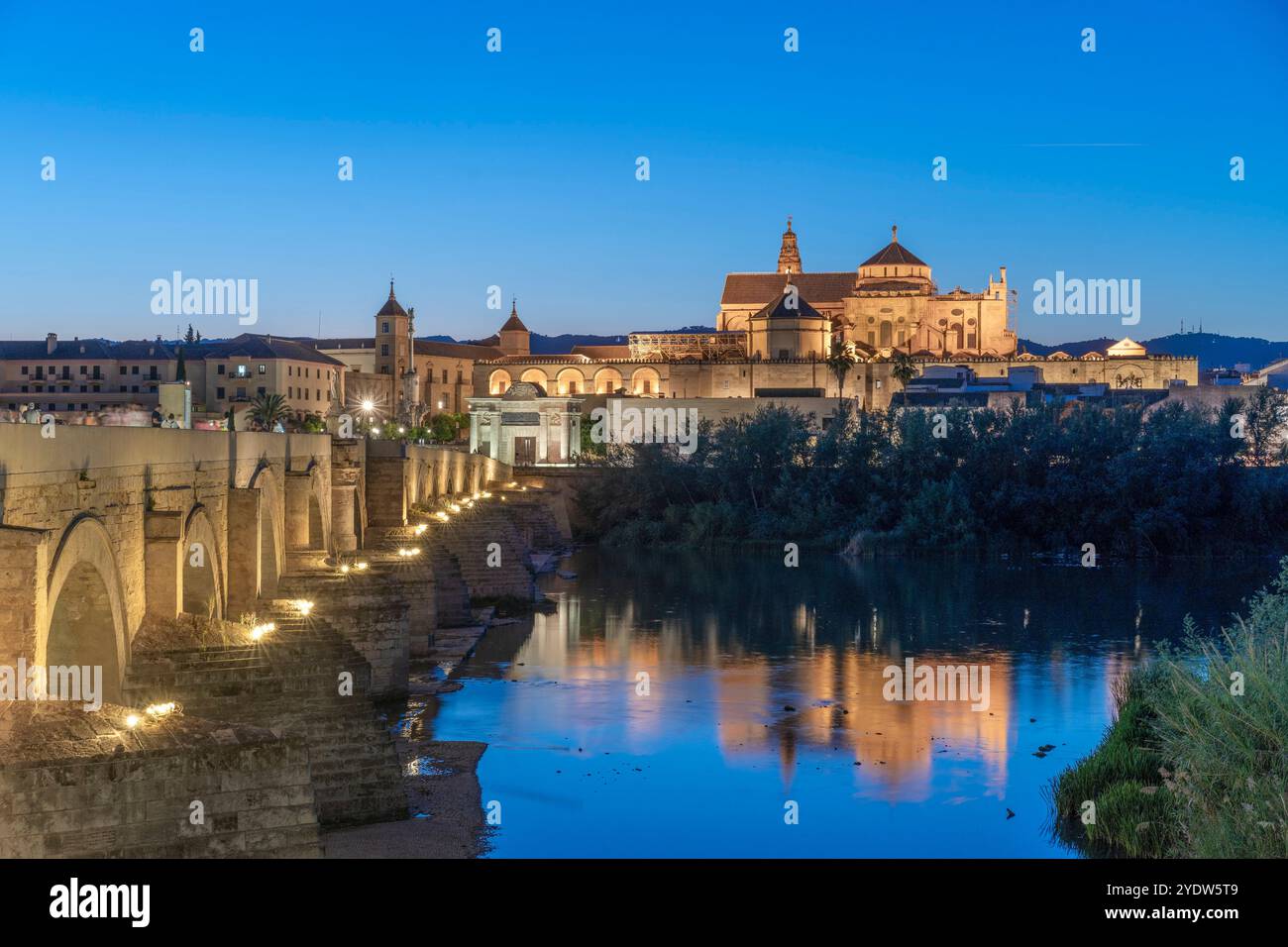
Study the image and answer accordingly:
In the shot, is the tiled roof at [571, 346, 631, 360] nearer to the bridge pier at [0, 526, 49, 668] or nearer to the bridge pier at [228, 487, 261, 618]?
the bridge pier at [228, 487, 261, 618]

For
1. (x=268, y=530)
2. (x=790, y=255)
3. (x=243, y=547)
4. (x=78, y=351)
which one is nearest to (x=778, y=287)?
(x=790, y=255)

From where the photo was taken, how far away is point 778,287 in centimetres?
9769

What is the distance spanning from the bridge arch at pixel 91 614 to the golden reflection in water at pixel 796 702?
Answer: 7.34 m

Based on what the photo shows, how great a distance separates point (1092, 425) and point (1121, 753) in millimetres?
36441

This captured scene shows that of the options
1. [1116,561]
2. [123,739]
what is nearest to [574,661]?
[123,739]

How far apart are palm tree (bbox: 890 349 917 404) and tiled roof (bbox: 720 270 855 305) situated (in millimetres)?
13800

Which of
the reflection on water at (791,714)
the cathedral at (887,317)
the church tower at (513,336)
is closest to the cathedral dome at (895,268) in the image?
the cathedral at (887,317)

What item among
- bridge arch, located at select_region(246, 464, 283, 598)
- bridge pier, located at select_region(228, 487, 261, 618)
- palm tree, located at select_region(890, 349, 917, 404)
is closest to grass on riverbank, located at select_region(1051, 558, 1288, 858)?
bridge pier, located at select_region(228, 487, 261, 618)

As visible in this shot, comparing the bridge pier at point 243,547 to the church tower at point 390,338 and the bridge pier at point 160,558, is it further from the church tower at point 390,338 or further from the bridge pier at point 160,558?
the church tower at point 390,338

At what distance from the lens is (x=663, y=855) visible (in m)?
12.9

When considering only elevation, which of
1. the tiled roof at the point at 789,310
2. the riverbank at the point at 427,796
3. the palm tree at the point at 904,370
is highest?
the tiled roof at the point at 789,310

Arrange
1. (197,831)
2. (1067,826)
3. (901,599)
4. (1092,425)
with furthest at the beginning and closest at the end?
(1092,425)
(901,599)
(1067,826)
(197,831)

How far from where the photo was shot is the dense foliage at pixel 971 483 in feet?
151

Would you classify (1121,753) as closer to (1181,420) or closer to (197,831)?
(197,831)
